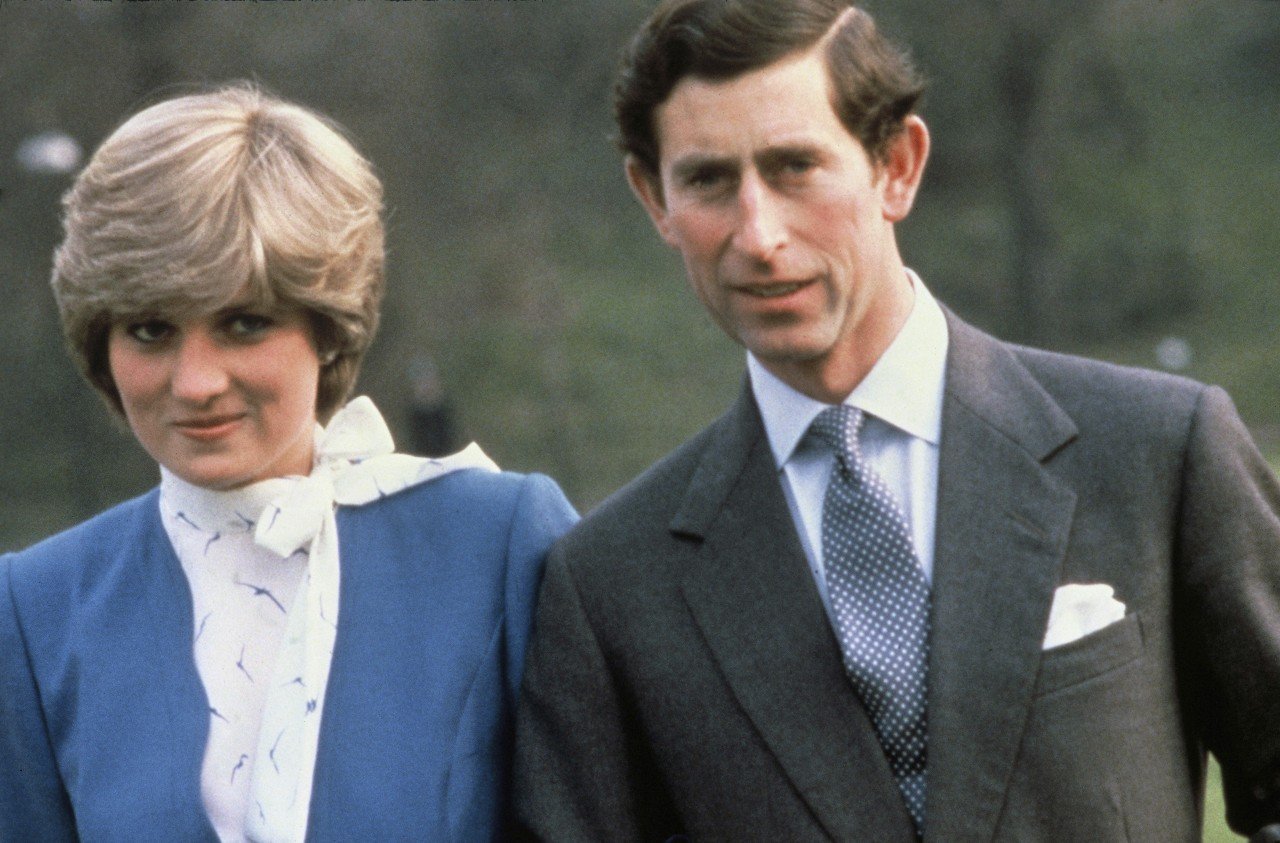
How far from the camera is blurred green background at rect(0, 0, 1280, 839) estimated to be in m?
18.6

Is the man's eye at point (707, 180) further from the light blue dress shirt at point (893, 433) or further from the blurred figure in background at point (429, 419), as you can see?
the blurred figure in background at point (429, 419)

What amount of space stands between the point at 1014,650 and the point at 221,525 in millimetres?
1371

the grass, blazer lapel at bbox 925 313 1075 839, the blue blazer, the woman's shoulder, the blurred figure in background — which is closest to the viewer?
blazer lapel at bbox 925 313 1075 839

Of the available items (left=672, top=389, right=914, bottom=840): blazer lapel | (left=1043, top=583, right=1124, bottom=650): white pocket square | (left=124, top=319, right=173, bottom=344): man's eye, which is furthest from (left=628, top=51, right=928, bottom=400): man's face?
(left=124, top=319, right=173, bottom=344): man's eye

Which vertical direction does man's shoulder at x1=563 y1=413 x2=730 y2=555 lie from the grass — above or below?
above

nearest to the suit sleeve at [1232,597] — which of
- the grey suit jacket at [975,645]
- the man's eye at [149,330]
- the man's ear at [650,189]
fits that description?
the grey suit jacket at [975,645]

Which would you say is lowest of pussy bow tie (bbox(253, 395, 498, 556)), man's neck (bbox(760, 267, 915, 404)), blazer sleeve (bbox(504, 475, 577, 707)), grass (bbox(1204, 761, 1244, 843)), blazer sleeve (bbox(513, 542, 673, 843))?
grass (bbox(1204, 761, 1244, 843))

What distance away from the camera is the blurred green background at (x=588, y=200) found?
61.1 feet

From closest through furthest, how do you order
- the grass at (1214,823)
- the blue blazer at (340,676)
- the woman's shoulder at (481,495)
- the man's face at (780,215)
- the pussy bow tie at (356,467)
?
the man's face at (780,215)
the blue blazer at (340,676)
the pussy bow tie at (356,467)
the woman's shoulder at (481,495)
the grass at (1214,823)

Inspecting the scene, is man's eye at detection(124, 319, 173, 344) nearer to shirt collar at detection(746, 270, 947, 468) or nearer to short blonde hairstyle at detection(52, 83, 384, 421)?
short blonde hairstyle at detection(52, 83, 384, 421)

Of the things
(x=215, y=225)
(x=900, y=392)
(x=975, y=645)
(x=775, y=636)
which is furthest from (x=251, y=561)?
(x=975, y=645)

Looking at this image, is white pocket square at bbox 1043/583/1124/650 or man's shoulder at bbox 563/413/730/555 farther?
man's shoulder at bbox 563/413/730/555

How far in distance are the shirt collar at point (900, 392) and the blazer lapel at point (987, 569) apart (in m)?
0.03

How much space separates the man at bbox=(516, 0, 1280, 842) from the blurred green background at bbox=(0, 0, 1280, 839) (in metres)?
8.16
